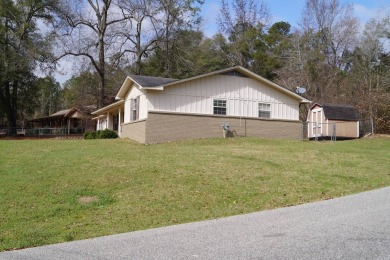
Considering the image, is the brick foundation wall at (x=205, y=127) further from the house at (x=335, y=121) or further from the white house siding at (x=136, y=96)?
the house at (x=335, y=121)

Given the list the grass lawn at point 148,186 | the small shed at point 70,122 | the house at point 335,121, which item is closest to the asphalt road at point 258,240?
the grass lawn at point 148,186

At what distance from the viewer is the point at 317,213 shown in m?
7.96

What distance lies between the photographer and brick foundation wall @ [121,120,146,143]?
22.6m

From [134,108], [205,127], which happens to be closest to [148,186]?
[205,127]

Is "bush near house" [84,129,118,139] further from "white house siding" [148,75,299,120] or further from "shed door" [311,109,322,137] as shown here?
"shed door" [311,109,322,137]

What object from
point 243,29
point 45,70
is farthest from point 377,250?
point 243,29

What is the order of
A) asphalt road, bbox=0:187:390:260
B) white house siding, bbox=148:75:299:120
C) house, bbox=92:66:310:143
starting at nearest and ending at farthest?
asphalt road, bbox=0:187:390:260 → house, bbox=92:66:310:143 → white house siding, bbox=148:75:299:120

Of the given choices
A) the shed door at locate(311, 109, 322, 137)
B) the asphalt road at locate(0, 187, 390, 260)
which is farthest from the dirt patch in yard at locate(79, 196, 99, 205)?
the shed door at locate(311, 109, 322, 137)

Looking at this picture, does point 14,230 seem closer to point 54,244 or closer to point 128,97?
point 54,244

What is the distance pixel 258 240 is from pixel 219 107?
18.1 m

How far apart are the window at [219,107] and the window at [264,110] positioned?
8.17 feet

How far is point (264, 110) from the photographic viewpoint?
Result: 25.2 meters

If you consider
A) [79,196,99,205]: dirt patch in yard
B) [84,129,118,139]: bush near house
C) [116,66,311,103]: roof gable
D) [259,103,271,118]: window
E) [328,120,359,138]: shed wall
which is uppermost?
[116,66,311,103]: roof gable

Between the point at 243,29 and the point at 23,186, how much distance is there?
40177 mm
